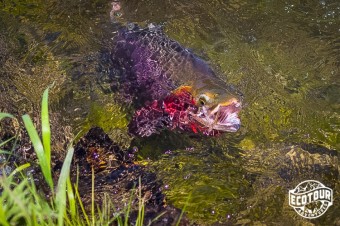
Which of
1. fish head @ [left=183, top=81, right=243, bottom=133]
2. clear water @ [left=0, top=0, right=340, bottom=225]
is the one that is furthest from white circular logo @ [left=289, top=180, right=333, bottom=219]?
fish head @ [left=183, top=81, right=243, bottom=133]

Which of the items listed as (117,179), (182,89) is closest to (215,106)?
(182,89)

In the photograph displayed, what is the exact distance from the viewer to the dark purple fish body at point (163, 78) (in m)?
3.34

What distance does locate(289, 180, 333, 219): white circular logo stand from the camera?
9.63 ft

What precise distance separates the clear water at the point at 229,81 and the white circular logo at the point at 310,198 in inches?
1.6

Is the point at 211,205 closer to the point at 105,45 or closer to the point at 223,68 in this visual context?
the point at 223,68

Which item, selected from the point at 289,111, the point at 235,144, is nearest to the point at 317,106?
the point at 289,111

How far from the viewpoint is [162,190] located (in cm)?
318

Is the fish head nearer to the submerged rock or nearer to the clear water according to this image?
the clear water

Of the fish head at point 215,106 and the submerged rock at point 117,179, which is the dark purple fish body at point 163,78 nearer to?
the fish head at point 215,106

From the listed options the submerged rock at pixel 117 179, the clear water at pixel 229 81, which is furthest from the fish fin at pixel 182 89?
the submerged rock at pixel 117 179

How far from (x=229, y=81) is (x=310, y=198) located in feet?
5.14

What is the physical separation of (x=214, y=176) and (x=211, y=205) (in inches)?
12.4

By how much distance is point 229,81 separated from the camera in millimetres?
4367

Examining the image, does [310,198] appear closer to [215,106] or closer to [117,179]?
[215,106]
